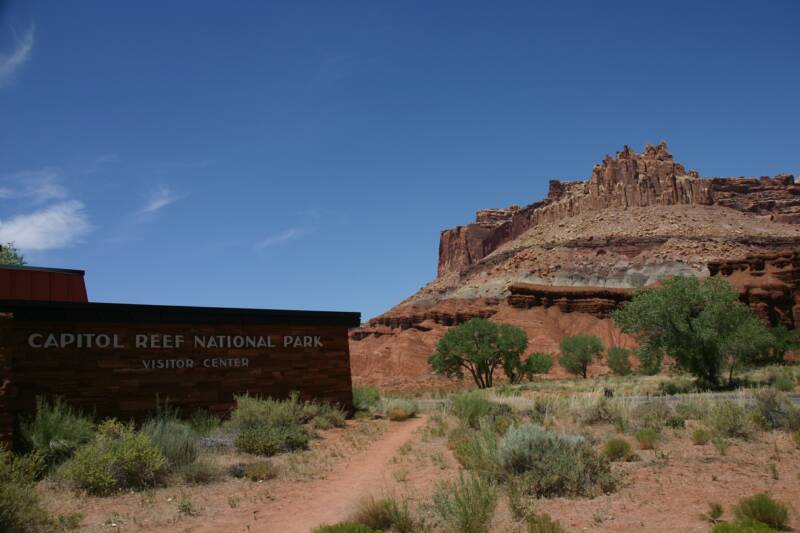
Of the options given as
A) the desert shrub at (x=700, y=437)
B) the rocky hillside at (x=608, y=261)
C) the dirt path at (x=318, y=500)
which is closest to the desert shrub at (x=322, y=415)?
the dirt path at (x=318, y=500)

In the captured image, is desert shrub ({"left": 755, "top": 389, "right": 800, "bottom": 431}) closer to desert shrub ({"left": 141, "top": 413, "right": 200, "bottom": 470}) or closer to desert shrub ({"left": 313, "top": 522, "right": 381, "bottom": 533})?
desert shrub ({"left": 313, "top": 522, "right": 381, "bottom": 533})

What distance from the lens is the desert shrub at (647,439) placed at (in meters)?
13.9

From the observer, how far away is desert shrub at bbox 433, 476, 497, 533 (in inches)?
315

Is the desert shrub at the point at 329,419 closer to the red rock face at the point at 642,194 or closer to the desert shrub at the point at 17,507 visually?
the desert shrub at the point at 17,507

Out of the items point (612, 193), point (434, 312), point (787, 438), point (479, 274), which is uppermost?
point (612, 193)

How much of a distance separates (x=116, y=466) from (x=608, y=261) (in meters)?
101

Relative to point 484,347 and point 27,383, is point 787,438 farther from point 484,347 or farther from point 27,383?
point 484,347

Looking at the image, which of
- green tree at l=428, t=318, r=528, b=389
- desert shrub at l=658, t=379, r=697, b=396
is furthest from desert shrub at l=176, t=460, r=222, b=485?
green tree at l=428, t=318, r=528, b=389

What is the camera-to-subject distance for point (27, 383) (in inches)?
623

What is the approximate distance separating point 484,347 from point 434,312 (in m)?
53.6

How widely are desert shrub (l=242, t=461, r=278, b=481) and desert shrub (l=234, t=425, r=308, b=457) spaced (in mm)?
2214

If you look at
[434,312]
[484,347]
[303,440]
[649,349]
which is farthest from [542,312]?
[303,440]

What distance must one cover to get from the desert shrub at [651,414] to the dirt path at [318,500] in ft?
21.7

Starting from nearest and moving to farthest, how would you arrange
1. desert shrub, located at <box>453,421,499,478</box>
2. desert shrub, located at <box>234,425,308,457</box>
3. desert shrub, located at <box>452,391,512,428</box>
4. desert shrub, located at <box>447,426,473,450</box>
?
1. desert shrub, located at <box>453,421,499,478</box>
2. desert shrub, located at <box>447,426,473,450</box>
3. desert shrub, located at <box>234,425,308,457</box>
4. desert shrub, located at <box>452,391,512,428</box>
